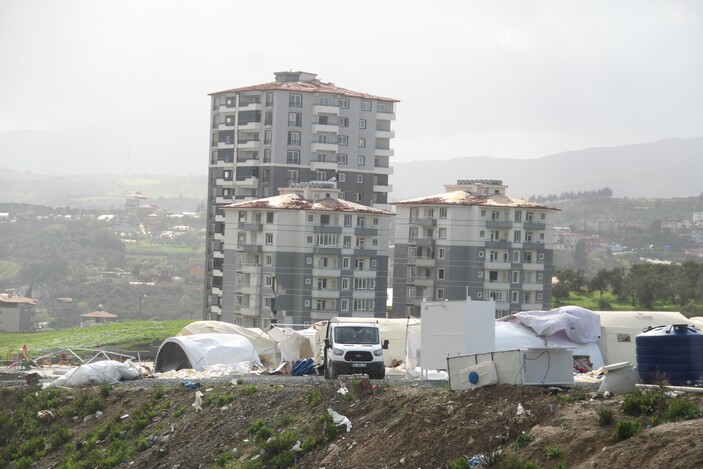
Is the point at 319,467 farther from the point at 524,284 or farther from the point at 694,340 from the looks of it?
the point at 524,284

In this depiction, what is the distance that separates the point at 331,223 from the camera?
323 feet

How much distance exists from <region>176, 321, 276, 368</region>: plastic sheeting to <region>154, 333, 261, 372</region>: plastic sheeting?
1.45 meters

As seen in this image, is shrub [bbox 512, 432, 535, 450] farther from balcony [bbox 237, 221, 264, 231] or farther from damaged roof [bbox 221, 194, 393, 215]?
balcony [bbox 237, 221, 264, 231]

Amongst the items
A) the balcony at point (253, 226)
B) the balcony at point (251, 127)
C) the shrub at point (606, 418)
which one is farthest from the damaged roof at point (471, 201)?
the shrub at point (606, 418)

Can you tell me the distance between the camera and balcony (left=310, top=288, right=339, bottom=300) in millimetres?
97375

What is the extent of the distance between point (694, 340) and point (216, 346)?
27003mm

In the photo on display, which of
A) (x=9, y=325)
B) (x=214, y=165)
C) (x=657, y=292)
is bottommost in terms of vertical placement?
(x=9, y=325)

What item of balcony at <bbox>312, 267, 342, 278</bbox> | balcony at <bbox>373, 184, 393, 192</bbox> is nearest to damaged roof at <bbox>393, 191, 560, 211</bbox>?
balcony at <bbox>312, 267, 342, 278</bbox>

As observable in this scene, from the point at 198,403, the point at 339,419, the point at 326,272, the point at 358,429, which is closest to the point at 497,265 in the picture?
the point at 326,272

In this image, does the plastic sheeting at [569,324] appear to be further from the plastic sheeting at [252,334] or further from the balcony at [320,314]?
the balcony at [320,314]

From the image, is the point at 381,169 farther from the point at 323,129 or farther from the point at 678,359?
the point at 678,359

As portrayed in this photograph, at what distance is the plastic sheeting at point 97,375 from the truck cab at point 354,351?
7693 mm

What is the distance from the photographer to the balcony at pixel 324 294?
97.4 meters

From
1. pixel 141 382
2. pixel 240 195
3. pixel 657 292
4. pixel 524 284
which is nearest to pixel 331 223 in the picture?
pixel 524 284
